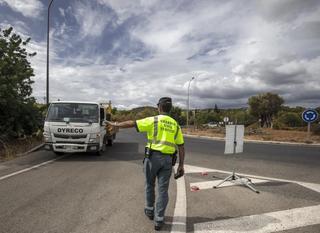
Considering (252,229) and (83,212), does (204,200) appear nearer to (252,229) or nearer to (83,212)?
(252,229)

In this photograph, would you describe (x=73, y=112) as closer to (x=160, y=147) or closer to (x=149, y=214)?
(x=149, y=214)

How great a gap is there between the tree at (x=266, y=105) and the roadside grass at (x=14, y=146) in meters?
53.6

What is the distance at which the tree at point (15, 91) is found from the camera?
40.5ft

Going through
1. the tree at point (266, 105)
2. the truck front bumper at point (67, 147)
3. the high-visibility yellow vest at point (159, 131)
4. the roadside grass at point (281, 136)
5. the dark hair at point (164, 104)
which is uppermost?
the tree at point (266, 105)

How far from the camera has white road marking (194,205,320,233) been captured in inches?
157

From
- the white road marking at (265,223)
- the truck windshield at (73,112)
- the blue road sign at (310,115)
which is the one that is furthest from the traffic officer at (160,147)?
the blue road sign at (310,115)

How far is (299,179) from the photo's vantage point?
25.0ft

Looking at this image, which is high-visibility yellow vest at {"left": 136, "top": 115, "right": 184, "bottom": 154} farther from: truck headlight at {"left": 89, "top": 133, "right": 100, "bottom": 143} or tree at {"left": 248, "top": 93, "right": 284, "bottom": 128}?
tree at {"left": 248, "top": 93, "right": 284, "bottom": 128}

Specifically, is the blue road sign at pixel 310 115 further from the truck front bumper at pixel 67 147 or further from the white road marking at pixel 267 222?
the white road marking at pixel 267 222

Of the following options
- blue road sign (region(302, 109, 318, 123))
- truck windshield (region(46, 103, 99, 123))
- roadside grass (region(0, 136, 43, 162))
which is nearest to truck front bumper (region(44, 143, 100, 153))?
truck windshield (region(46, 103, 99, 123))

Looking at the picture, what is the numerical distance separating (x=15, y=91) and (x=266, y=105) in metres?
56.7

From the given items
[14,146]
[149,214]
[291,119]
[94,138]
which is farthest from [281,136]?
[291,119]

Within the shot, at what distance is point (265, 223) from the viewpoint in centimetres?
423

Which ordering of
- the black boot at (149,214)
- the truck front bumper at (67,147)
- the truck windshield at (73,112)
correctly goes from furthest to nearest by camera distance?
1. the truck windshield at (73,112)
2. the truck front bumper at (67,147)
3. the black boot at (149,214)
